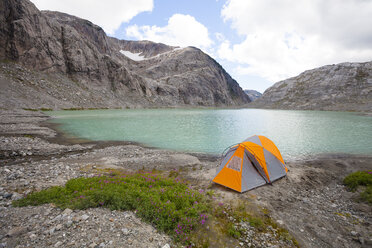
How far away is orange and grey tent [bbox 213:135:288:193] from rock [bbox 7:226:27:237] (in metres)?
8.35

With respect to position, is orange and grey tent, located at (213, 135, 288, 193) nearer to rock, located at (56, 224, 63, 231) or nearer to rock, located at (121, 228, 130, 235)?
rock, located at (121, 228, 130, 235)

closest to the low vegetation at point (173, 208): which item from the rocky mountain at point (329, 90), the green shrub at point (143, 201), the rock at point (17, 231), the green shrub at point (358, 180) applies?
the green shrub at point (143, 201)

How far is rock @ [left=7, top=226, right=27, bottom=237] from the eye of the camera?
4.74 meters

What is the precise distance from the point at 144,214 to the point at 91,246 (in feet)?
6.70

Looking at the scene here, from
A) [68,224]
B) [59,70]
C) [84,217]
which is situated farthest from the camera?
[59,70]

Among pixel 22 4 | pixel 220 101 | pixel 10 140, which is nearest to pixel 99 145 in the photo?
pixel 10 140

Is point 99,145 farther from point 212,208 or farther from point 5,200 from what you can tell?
point 212,208

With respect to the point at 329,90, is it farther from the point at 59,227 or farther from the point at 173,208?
the point at 59,227

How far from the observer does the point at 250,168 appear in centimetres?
1051

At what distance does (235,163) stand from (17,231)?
9.53m

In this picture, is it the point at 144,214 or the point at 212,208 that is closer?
the point at 144,214

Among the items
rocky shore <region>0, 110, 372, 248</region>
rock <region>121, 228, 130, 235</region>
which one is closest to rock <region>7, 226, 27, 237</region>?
rocky shore <region>0, 110, 372, 248</region>

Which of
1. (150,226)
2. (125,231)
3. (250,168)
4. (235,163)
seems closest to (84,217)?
(125,231)

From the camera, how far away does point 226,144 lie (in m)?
22.3
